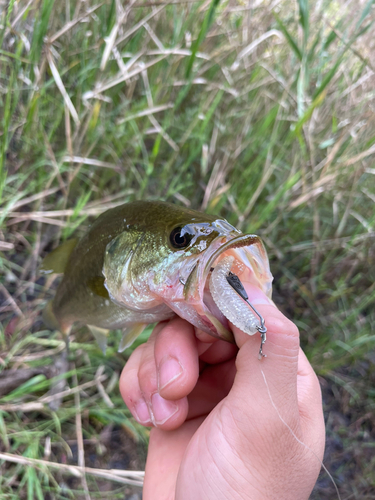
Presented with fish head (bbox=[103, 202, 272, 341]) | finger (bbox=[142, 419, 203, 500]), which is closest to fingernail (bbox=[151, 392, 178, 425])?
finger (bbox=[142, 419, 203, 500])

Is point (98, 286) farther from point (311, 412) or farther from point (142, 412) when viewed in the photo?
point (311, 412)

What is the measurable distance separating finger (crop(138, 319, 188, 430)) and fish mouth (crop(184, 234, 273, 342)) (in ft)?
0.93

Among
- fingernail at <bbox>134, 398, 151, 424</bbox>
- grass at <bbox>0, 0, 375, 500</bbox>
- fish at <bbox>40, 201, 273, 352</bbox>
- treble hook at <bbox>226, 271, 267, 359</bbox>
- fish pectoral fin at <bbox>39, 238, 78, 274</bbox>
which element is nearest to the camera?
treble hook at <bbox>226, 271, 267, 359</bbox>

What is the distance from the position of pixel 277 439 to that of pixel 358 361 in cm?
210

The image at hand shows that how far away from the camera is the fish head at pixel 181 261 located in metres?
0.83

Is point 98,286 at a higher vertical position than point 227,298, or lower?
lower

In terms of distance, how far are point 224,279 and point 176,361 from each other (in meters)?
0.39

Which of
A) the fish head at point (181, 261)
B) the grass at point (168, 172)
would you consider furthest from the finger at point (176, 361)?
the grass at point (168, 172)

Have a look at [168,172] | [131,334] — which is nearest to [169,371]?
[131,334]

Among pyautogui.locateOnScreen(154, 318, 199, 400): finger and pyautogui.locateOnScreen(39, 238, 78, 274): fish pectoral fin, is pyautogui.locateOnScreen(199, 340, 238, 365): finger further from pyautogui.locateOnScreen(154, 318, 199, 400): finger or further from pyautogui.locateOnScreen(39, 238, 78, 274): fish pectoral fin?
pyautogui.locateOnScreen(39, 238, 78, 274): fish pectoral fin

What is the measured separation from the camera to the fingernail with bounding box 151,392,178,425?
41.7 inches

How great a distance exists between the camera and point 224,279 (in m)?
0.80

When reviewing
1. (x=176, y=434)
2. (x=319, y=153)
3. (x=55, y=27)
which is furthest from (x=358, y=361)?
(x=55, y=27)

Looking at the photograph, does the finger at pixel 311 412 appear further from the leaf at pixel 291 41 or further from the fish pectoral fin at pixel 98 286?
the leaf at pixel 291 41
